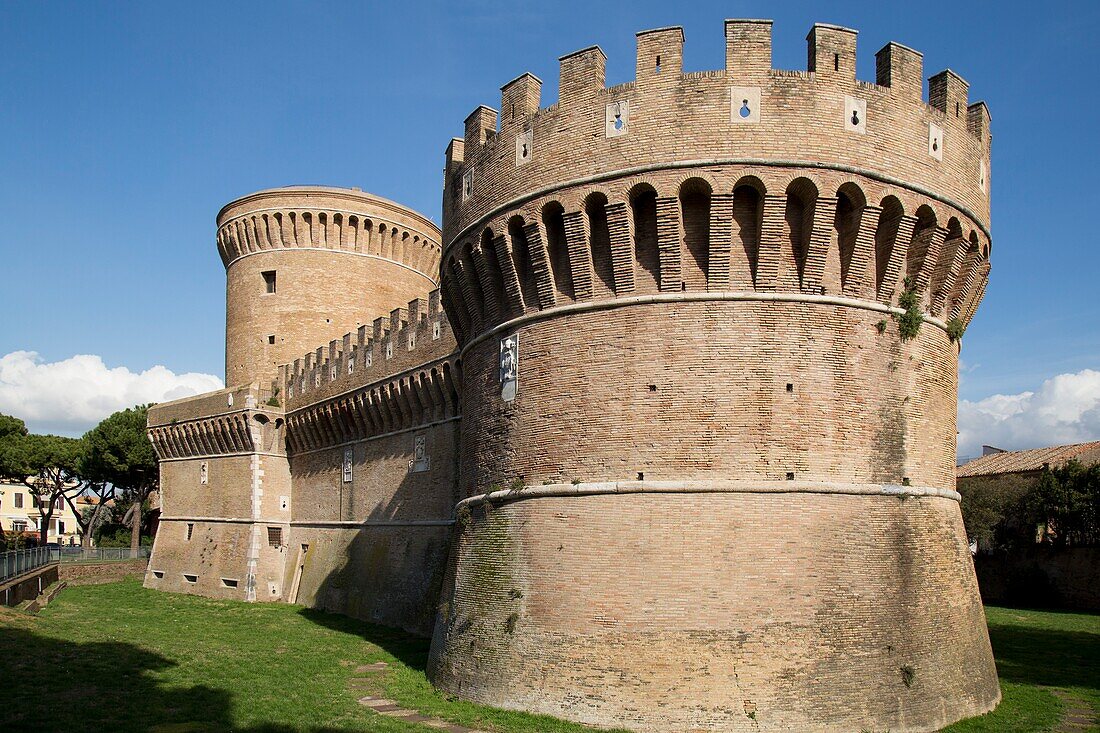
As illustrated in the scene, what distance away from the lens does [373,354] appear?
27.2m

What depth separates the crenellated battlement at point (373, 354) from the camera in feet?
78.3

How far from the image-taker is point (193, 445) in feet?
117

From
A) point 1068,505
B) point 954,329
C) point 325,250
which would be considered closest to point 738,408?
point 954,329

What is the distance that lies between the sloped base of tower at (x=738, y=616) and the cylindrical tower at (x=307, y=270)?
76.0 ft

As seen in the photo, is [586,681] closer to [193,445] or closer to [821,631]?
[821,631]

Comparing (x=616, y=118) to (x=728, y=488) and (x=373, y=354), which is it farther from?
(x=373, y=354)

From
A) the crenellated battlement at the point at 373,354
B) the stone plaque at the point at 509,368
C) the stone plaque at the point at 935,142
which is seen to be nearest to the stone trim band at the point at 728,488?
the stone plaque at the point at 509,368

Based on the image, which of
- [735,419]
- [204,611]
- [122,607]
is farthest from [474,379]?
[122,607]

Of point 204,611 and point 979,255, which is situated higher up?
point 979,255

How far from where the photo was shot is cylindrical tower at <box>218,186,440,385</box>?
34.1m

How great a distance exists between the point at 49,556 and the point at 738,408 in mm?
34921

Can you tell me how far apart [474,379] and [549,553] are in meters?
3.82

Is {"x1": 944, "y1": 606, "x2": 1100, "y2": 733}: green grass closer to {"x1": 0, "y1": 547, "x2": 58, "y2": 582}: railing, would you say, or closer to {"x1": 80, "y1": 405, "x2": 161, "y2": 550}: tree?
{"x1": 0, "y1": 547, "x2": 58, "y2": 582}: railing

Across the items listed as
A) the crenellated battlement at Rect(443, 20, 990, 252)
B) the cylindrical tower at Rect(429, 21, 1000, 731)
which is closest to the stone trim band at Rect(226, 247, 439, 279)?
the crenellated battlement at Rect(443, 20, 990, 252)
